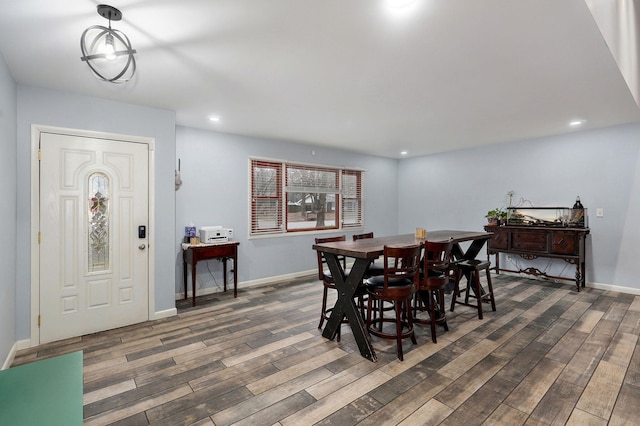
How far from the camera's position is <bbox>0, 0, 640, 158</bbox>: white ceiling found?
6.30ft

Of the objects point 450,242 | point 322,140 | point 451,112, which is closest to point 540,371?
point 450,242

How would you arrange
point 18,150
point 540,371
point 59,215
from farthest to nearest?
point 59,215, point 18,150, point 540,371

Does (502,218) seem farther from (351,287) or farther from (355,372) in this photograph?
(355,372)

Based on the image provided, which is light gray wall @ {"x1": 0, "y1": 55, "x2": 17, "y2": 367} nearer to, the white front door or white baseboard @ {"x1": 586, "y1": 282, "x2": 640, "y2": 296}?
the white front door

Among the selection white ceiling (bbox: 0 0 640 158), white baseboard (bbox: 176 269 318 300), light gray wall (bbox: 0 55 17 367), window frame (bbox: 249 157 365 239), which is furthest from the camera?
window frame (bbox: 249 157 365 239)

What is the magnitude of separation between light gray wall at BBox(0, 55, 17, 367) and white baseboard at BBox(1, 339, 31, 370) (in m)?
0.05

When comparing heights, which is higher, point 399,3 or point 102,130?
point 399,3

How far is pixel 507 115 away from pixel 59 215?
524 centimetres

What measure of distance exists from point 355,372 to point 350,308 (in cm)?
57

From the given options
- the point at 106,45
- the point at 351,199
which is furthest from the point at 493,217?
the point at 106,45

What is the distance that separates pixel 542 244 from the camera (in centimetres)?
503

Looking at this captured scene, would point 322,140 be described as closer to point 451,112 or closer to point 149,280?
point 451,112

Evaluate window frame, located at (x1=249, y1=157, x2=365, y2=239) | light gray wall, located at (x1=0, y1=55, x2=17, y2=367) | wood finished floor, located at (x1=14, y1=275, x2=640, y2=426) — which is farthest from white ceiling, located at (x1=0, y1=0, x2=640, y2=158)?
wood finished floor, located at (x1=14, y1=275, x2=640, y2=426)

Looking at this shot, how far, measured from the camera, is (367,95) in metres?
3.35
